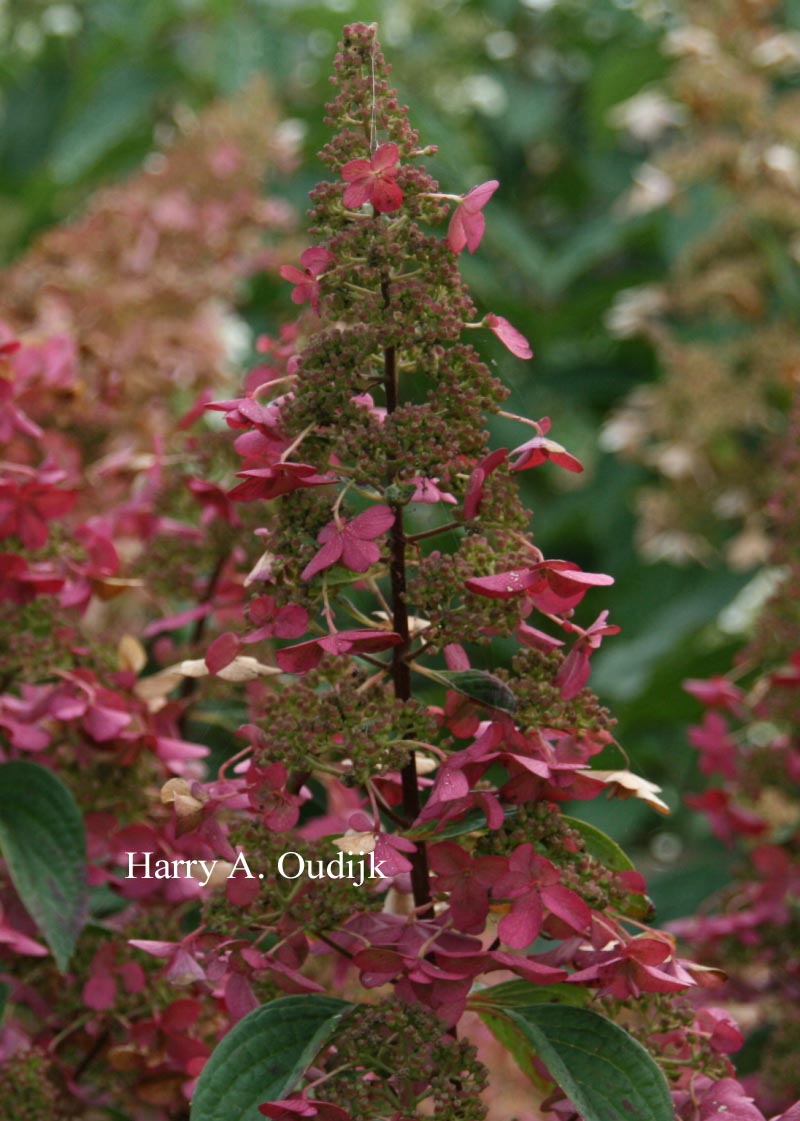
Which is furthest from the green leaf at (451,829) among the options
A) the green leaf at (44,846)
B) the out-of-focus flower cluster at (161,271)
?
the out-of-focus flower cluster at (161,271)

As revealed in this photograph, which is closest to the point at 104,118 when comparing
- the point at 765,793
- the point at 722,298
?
the point at 722,298

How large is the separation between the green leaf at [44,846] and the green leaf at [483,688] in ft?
0.70

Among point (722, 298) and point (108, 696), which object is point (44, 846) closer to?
point (108, 696)

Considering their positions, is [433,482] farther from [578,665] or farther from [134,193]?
[134,193]

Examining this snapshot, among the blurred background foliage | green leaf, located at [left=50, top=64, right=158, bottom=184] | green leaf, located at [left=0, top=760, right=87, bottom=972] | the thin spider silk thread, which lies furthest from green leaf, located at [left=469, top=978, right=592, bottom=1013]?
green leaf, located at [left=50, top=64, right=158, bottom=184]

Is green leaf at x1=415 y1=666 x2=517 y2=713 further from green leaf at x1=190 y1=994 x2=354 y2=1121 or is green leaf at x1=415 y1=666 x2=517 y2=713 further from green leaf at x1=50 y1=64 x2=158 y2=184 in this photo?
green leaf at x1=50 y1=64 x2=158 y2=184

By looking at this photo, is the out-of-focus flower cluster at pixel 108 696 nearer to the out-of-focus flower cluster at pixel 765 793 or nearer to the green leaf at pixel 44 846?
the green leaf at pixel 44 846

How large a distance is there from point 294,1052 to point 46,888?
0.18 metres

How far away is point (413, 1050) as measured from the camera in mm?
508

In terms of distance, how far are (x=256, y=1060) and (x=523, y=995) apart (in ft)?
0.33

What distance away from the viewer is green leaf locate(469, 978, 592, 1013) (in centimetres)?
57

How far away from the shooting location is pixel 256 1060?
0.54 m

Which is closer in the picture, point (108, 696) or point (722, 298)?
point (108, 696)

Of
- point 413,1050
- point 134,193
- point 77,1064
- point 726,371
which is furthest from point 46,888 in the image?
point 726,371
